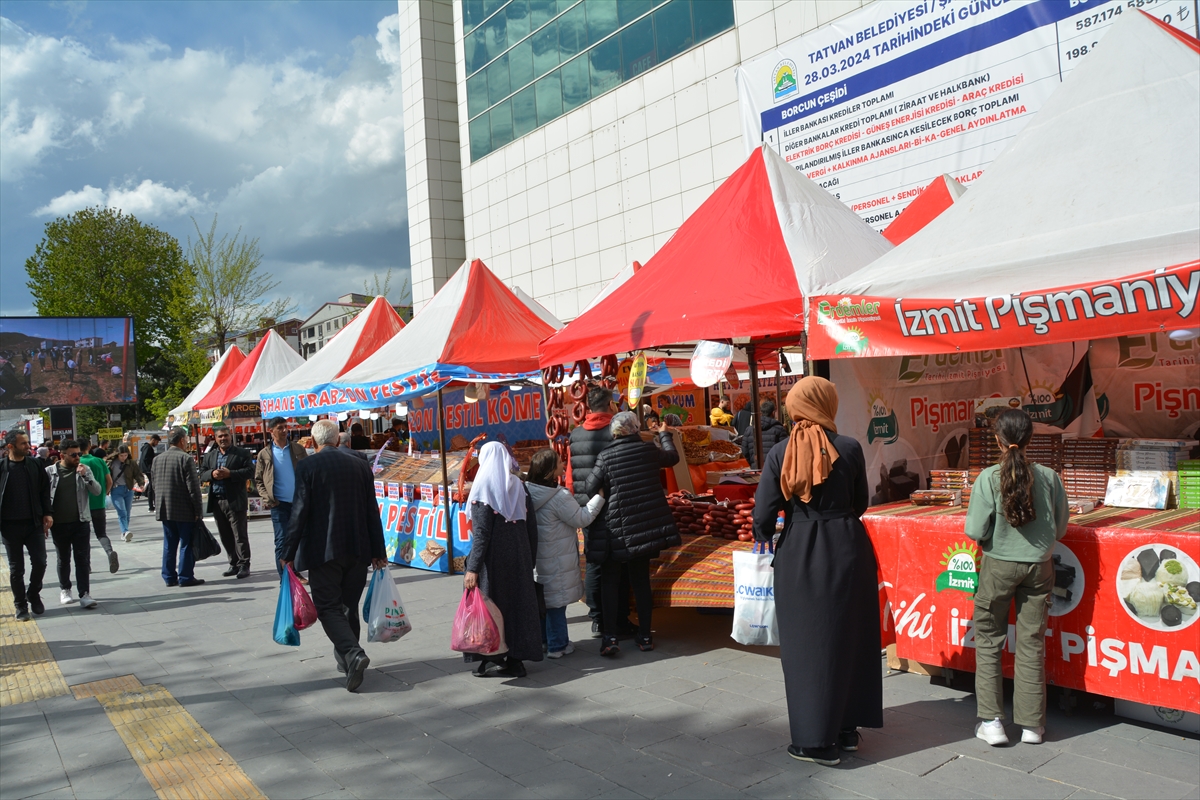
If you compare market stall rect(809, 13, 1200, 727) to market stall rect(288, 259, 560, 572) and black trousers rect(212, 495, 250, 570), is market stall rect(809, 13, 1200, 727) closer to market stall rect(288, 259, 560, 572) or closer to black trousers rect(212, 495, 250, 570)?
market stall rect(288, 259, 560, 572)

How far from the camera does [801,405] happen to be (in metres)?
4.08

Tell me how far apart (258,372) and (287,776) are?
17.2 m

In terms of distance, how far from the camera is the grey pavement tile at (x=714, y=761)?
155 inches

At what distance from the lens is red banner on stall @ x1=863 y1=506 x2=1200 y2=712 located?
12.7ft

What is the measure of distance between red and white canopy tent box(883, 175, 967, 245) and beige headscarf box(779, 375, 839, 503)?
4.09m

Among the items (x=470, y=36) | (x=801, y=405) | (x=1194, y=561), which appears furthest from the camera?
(x=470, y=36)

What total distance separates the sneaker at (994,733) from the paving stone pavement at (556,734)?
6cm

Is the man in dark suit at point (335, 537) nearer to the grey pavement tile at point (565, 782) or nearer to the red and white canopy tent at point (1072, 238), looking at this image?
the grey pavement tile at point (565, 782)

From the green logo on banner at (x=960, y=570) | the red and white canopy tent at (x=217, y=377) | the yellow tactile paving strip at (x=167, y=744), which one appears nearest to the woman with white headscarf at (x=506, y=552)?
the yellow tactile paving strip at (x=167, y=744)

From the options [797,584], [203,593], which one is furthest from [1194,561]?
[203,593]

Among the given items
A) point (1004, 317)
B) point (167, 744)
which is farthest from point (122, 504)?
point (1004, 317)

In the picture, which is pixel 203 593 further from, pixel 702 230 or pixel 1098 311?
pixel 1098 311

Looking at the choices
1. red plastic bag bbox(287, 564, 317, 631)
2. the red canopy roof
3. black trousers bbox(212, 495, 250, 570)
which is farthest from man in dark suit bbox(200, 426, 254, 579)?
red plastic bag bbox(287, 564, 317, 631)

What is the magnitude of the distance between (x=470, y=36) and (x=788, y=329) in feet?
72.1
